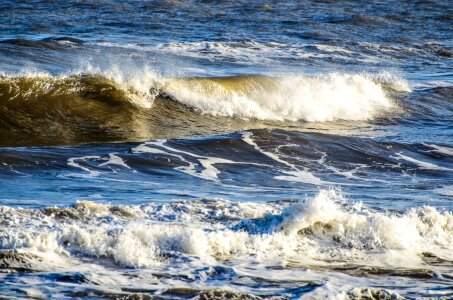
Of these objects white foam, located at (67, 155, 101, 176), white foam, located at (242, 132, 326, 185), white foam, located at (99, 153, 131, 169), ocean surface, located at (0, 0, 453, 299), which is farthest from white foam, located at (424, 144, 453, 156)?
white foam, located at (67, 155, 101, 176)

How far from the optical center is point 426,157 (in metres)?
11.5

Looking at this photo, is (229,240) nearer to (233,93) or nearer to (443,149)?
(443,149)

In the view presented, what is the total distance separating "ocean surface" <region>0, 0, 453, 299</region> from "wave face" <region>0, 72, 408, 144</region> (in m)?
0.04

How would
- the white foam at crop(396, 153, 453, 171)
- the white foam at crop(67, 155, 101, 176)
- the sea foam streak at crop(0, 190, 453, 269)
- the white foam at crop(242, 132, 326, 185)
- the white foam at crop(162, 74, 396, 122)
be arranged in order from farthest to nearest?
the white foam at crop(162, 74, 396, 122), the white foam at crop(396, 153, 453, 171), the white foam at crop(242, 132, 326, 185), the white foam at crop(67, 155, 101, 176), the sea foam streak at crop(0, 190, 453, 269)

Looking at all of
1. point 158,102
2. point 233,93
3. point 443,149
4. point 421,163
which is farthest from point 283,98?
point 421,163

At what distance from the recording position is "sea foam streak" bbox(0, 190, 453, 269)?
6.35 m

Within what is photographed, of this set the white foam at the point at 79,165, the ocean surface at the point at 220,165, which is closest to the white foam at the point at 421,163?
the ocean surface at the point at 220,165

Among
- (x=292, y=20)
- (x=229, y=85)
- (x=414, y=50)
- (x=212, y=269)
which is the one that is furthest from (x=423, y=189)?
(x=292, y=20)

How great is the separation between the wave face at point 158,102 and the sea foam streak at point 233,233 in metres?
4.32

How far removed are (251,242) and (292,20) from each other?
21554mm

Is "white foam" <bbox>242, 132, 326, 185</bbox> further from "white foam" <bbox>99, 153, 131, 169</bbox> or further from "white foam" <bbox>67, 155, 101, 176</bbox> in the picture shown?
"white foam" <bbox>67, 155, 101, 176</bbox>

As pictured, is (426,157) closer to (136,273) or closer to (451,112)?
(451,112)

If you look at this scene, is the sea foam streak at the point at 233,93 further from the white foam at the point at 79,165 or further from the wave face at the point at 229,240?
the wave face at the point at 229,240

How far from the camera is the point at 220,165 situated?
10.2 m
